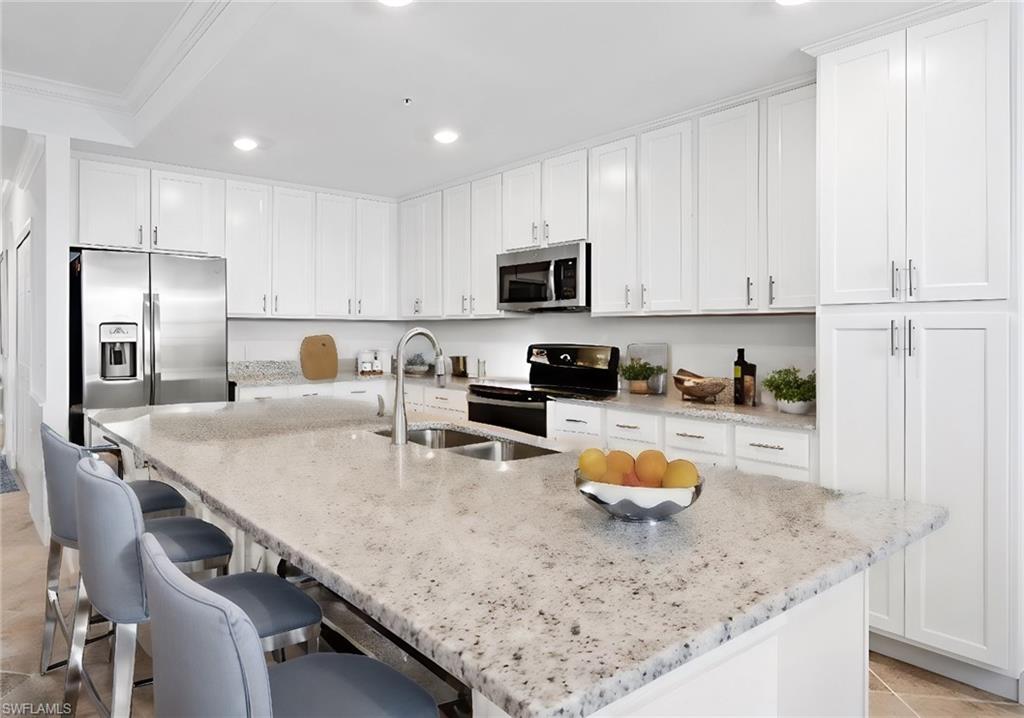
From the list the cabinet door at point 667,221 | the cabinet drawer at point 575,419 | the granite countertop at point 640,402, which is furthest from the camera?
the cabinet drawer at point 575,419

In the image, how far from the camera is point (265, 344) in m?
5.44

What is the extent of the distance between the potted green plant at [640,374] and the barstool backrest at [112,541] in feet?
9.96

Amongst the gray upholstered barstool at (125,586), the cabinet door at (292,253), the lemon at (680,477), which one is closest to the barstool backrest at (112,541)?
the gray upholstered barstool at (125,586)

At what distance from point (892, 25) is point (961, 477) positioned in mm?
1691

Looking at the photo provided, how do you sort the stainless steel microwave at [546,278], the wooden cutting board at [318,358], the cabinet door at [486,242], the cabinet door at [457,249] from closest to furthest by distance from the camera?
the stainless steel microwave at [546,278]
the cabinet door at [486,242]
the cabinet door at [457,249]
the wooden cutting board at [318,358]

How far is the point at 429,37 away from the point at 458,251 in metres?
2.52

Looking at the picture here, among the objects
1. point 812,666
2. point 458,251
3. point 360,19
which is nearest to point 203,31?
point 360,19

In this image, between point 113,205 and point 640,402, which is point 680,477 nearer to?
point 640,402

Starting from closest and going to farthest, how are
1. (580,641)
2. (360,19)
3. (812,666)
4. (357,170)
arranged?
(580,641) → (812,666) → (360,19) → (357,170)

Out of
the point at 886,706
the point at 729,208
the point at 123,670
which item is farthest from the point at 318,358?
the point at 886,706

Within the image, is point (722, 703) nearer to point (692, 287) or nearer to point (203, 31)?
point (692, 287)

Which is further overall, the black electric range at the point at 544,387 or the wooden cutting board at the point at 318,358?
the wooden cutting board at the point at 318,358

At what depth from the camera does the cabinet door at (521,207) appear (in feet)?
14.5

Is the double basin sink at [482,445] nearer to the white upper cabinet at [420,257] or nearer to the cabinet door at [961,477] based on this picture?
the cabinet door at [961,477]
